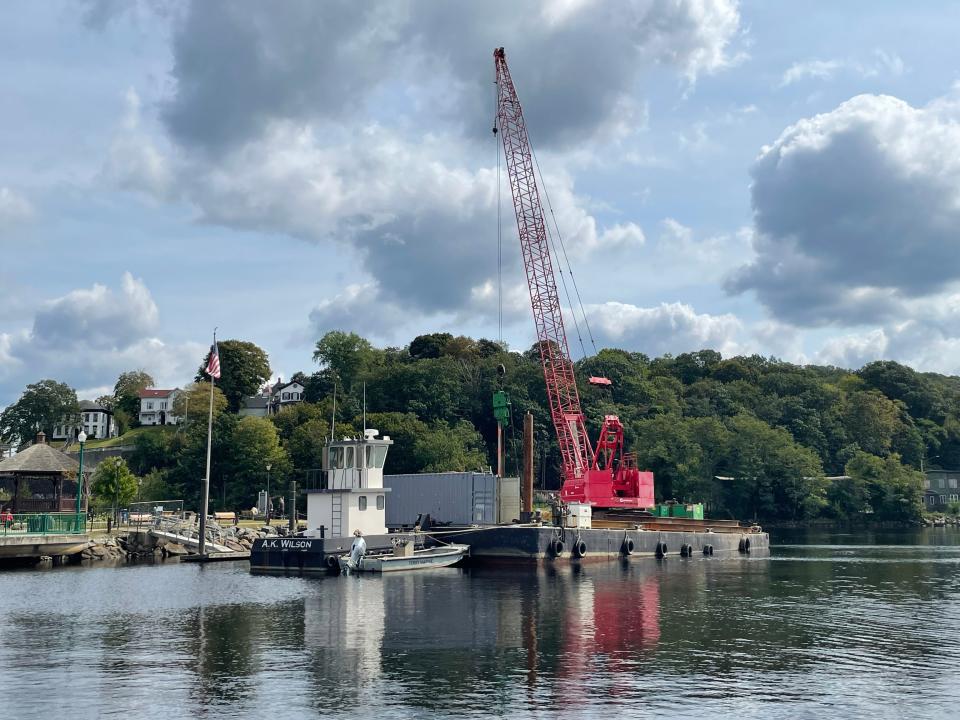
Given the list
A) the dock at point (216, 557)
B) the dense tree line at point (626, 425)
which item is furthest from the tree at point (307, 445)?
the dock at point (216, 557)

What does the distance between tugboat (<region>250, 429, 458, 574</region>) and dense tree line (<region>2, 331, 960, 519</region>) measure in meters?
53.7

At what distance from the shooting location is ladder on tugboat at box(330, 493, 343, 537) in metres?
59.5

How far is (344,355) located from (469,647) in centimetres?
14145

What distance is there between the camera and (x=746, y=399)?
177 m

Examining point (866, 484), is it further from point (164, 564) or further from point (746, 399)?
point (164, 564)

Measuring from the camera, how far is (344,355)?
170 meters

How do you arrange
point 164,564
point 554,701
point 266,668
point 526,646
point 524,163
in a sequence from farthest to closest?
point 524,163 → point 164,564 → point 526,646 → point 266,668 → point 554,701

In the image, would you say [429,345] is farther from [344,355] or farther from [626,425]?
[626,425]

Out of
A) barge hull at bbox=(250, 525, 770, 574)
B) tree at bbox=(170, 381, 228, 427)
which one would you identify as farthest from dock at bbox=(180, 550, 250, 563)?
tree at bbox=(170, 381, 228, 427)

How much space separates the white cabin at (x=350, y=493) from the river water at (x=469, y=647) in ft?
21.3

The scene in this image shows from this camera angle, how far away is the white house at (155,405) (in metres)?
193

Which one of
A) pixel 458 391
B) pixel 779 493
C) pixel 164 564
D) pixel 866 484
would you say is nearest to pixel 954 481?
pixel 866 484

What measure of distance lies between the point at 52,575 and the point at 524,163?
198 ft

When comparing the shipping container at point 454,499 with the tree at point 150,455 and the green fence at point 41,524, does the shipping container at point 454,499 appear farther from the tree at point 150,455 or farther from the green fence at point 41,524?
the tree at point 150,455
